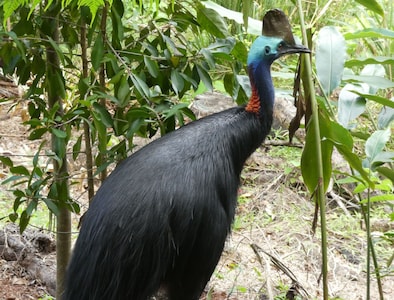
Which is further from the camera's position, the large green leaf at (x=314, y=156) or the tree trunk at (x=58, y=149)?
the tree trunk at (x=58, y=149)

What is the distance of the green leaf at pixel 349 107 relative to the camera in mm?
1738

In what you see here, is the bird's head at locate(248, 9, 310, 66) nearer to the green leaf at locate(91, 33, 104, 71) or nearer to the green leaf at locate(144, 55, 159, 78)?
the green leaf at locate(144, 55, 159, 78)

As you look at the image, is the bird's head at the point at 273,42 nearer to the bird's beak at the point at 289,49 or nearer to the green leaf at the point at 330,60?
the bird's beak at the point at 289,49

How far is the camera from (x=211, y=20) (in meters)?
1.88

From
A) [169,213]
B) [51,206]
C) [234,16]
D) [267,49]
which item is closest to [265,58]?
[267,49]

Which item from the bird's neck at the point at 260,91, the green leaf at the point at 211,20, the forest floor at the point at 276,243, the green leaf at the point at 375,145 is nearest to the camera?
the green leaf at the point at 375,145

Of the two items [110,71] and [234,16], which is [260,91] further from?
[110,71]

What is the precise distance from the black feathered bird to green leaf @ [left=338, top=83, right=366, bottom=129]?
0.17 meters

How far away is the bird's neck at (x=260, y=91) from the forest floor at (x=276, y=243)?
1.21 ft

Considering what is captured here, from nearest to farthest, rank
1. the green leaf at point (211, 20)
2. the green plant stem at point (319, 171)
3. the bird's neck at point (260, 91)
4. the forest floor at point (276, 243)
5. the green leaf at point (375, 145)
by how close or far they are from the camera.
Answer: the green plant stem at point (319, 171), the green leaf at point (375, 145), the green leaf at point (211, 20), the bird's neck at point (260, 91), the forest floor at point (276, 243)

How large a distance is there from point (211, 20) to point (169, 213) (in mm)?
584

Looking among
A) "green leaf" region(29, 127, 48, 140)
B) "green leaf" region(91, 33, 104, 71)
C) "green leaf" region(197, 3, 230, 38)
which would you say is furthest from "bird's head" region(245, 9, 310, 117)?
"green leaf" region(29, 127, 48, 140)

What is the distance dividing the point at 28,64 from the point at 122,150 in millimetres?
360

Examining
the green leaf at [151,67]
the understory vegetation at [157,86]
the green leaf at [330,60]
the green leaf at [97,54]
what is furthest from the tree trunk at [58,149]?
the green leaf at [330,60]
